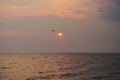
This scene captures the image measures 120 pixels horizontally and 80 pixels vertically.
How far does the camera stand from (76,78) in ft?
79.3

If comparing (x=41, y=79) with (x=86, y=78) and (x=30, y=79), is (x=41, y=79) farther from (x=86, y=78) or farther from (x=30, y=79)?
→ (x=86, y=78)

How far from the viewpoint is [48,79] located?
77.4 ft

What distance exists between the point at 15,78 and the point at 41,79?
8.67ft

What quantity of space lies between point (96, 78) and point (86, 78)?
98 centimetres

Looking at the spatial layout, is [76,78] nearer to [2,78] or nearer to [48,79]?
[48,79]

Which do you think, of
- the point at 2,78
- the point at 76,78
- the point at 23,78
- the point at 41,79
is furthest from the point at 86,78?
the point at 2,78

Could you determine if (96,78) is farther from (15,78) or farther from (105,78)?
(15,78)

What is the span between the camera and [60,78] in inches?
960

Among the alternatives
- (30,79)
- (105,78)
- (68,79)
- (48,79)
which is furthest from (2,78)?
(105,78)

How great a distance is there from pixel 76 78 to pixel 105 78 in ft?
9.27

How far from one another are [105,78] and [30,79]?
7109 millimetres

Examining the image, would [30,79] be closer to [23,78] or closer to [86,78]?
[23,78]

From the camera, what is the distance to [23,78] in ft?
79.7

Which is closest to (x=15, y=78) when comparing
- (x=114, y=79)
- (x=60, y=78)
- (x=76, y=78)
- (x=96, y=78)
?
(x=60, y=78)
